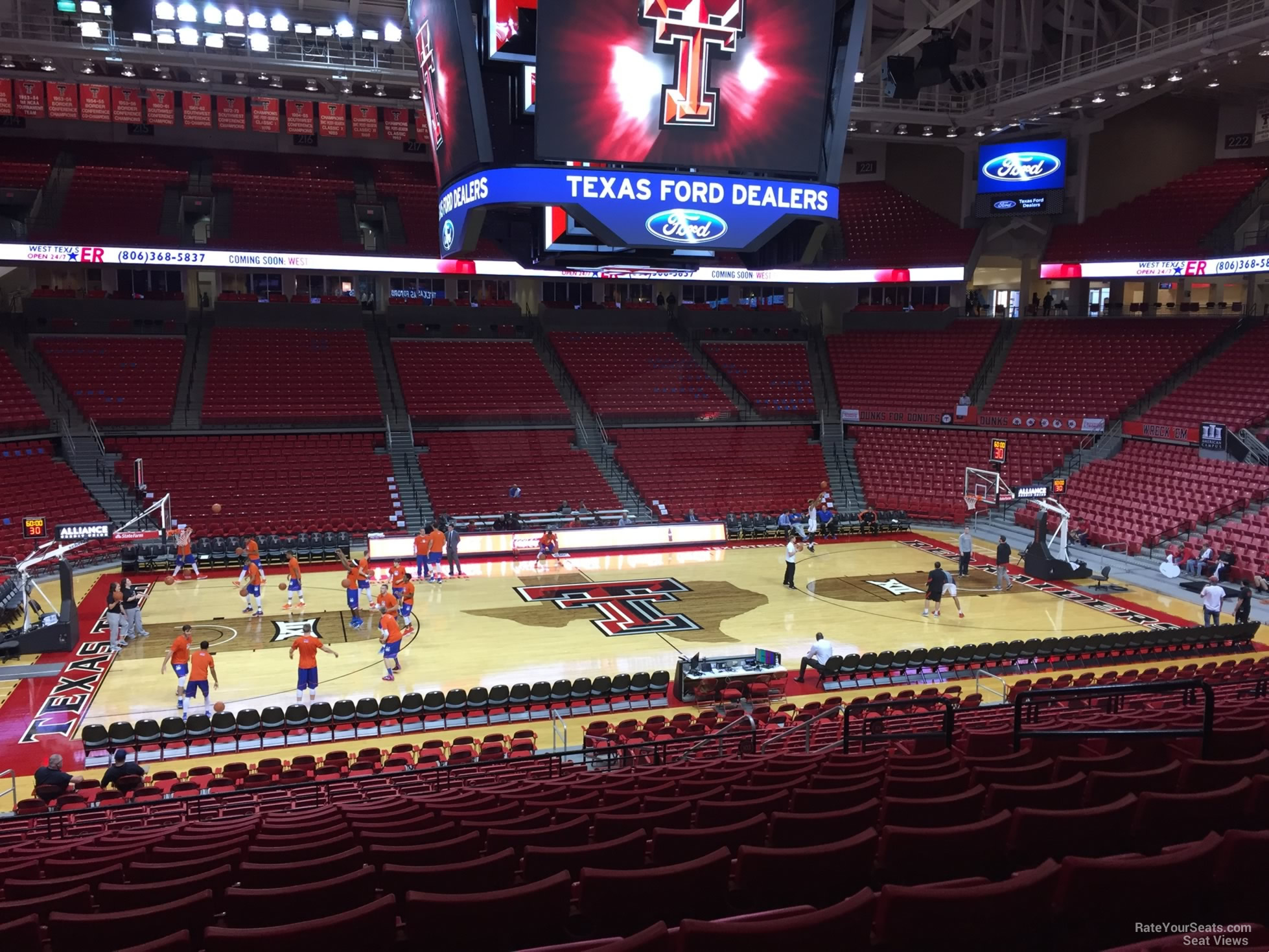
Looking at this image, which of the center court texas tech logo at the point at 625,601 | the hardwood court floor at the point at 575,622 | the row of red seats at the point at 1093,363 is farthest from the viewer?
the row of red seats at the point at 1093,363

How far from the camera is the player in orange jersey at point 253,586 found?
19734mm

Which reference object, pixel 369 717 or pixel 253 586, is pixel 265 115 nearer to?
pixel 253 586

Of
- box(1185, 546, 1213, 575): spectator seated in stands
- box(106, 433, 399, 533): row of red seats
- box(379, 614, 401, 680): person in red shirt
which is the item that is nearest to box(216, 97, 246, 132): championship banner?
box(106, 433, 399, 533): row of red seats

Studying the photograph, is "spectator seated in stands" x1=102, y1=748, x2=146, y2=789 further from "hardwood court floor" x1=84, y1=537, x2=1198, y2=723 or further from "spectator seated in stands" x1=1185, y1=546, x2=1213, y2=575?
"spectator seated in stands" x1=1185, y1=546, x2=1213, y2=575

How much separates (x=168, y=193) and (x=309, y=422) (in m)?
12.9

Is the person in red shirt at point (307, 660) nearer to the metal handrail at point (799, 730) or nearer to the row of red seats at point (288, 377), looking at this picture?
the metal handrail at point (799, 730)

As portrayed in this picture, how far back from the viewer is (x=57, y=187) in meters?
35.2

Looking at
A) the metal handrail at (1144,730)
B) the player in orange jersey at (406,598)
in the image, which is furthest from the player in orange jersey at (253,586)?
the metal handrail at (1144,730)

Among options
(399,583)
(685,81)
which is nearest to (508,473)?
(399,583)

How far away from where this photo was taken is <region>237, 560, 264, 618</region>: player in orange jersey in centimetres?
1973

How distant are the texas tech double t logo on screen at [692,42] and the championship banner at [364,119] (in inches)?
1107

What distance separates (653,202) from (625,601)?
12559 mm

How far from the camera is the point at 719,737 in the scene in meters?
10.9

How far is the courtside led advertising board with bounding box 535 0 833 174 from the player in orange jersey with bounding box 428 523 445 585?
14524mm
